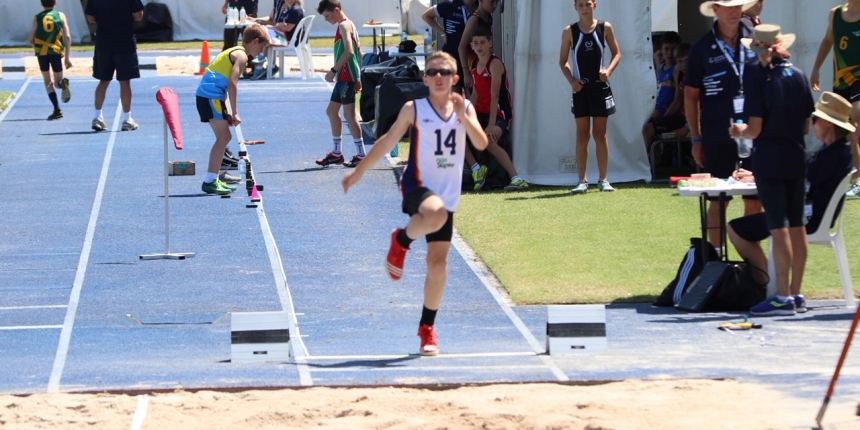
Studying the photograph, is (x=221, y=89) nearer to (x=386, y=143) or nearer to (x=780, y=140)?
(x=386, y=143)

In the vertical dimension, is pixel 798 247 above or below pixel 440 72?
below

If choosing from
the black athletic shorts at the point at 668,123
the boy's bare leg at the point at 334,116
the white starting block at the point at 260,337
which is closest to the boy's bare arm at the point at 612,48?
the black athletic shorts at the point at 668,123

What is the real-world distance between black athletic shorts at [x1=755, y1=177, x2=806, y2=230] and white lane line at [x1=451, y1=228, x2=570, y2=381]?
1.83m

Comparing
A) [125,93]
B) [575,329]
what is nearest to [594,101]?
[575,329]

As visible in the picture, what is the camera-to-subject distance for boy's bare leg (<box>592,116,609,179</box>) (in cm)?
1191

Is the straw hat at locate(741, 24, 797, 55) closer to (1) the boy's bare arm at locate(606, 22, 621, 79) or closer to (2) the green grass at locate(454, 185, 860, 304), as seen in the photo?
(2) the green grass at locate(454, 185, 860, 304)

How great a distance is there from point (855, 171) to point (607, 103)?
350 cm

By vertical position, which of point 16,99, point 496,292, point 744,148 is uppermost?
point 744,148

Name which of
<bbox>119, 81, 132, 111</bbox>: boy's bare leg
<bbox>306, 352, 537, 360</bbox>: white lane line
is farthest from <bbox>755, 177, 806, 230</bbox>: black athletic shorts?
<bbox>119, 81, 132, 111</bbox>: boy's bare leg

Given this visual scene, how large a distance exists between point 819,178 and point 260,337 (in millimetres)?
4067

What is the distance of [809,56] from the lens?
1267 cm

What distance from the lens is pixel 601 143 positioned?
11945 mm

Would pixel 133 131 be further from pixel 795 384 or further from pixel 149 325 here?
pixel 795 384

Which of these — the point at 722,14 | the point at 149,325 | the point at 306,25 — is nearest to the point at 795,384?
the point at 722,14
